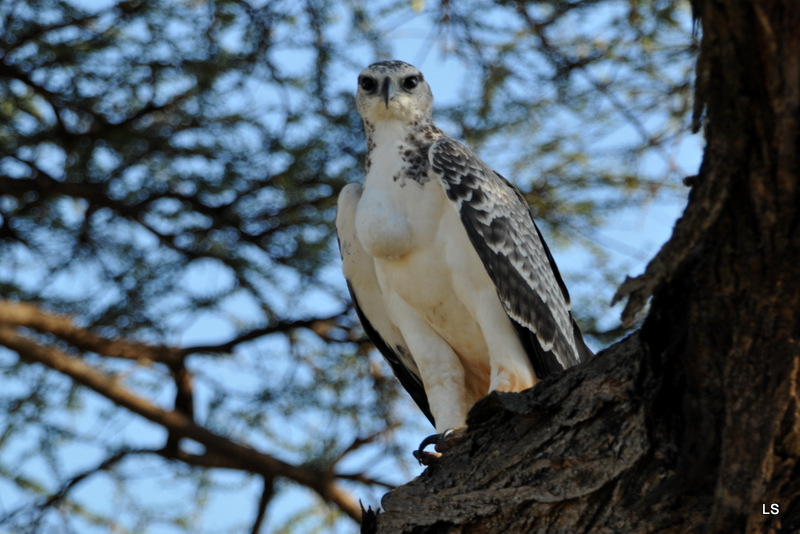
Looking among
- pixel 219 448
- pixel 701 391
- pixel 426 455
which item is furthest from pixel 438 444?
pixel 219 448

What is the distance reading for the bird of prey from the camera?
13.4 ft

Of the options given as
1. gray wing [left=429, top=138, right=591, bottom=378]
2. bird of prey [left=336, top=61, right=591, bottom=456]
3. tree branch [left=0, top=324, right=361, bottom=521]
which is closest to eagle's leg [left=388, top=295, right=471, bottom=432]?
bird of prey [left=336, top=61, right=591, bottom=456]

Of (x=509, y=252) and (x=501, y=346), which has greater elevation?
(x=509, y=252)

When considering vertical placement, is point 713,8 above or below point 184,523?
below

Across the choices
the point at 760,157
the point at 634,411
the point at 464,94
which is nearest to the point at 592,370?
the point at 634,411

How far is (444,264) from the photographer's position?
4145 millimetres

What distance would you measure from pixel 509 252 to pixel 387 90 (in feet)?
3.15

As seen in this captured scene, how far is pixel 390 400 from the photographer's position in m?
7.03

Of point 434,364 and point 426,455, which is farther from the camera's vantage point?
point 434,364

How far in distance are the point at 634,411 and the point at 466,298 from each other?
1.48 metres

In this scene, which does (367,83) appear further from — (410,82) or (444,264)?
(444,264)

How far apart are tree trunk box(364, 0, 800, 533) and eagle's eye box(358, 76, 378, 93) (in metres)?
2.00

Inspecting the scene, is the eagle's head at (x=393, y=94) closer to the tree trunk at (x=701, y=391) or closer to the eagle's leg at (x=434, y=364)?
the eagle's leg at (x=434, y=364)

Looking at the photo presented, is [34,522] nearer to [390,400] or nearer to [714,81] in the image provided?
[390,400]
